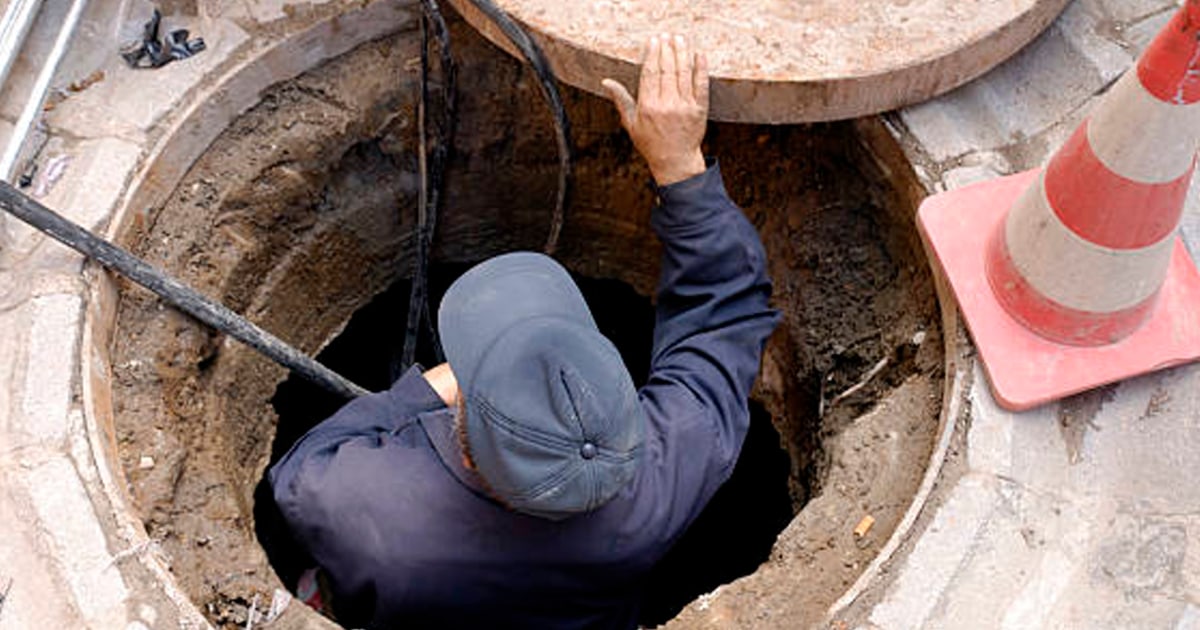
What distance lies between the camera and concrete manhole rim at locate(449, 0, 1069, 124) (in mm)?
2646

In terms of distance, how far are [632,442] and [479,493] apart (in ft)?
1.05

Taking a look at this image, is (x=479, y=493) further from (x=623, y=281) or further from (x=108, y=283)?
(x=623, y=281)

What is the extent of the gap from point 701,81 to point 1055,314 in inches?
36.7

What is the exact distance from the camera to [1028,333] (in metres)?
2.54

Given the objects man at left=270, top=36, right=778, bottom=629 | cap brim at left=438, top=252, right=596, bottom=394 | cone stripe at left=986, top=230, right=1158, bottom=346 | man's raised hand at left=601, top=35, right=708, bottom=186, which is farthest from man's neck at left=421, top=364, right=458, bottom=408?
cone stripe at left=986, top=230, right=1158, bottom=346

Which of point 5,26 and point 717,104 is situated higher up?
point 5,26

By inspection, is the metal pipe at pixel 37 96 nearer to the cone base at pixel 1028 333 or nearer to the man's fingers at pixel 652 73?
the man's fingers at pixel 652 73

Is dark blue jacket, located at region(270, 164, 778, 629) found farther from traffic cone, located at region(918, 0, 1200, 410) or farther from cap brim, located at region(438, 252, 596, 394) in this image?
traffic cone, located at region(918, 0, 1200, 410)

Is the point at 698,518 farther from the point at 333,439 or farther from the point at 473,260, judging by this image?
the point at 333,439

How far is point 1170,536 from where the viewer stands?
2375mm

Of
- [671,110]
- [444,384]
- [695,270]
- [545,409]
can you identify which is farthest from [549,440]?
[671,110]

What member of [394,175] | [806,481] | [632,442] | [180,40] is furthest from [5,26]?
[806,481]

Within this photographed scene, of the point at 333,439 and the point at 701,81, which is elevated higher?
the point at 701,81

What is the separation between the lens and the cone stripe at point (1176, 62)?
2010 mm
